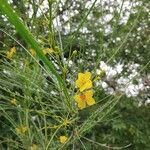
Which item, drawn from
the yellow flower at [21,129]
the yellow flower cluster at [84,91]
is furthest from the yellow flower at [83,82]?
the yellow flower at [21,129]

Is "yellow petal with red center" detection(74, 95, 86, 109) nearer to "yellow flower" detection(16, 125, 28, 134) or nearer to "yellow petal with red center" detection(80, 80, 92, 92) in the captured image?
"yellow petal with red center" detection(80, 80, 92, 92)

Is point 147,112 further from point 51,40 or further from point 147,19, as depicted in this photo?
point 51,40

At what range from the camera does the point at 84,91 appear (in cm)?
93

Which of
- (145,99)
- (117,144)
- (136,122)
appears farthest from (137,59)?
(117,144)

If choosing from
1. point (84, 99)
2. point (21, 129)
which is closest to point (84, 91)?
point (84, 99)

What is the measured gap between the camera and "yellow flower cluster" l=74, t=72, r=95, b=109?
0.90 metres

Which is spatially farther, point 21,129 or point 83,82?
point 21,129

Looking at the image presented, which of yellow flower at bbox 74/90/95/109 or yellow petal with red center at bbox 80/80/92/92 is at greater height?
yellow petal with red center at bbox 80/80/92/92

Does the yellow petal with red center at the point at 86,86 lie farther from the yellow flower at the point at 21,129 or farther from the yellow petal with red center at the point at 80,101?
Answer: the yellow flower at the point at 21,129

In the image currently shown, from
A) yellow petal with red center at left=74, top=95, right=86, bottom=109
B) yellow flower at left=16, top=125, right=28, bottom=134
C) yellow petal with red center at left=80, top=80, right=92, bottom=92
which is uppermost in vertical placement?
yellow flower at left=16, top=125, right=28, bottom=134

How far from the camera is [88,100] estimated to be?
0.91 metres

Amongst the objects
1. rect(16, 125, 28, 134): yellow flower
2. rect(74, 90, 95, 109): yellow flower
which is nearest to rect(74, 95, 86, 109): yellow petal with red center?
rect(74, 90, 95, 109): yellow flower

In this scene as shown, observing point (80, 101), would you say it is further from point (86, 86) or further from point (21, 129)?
point (21, 129)

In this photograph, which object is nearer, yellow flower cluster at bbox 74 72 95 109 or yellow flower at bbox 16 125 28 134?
yellow flower cluster at bbox 74 72 95 109
